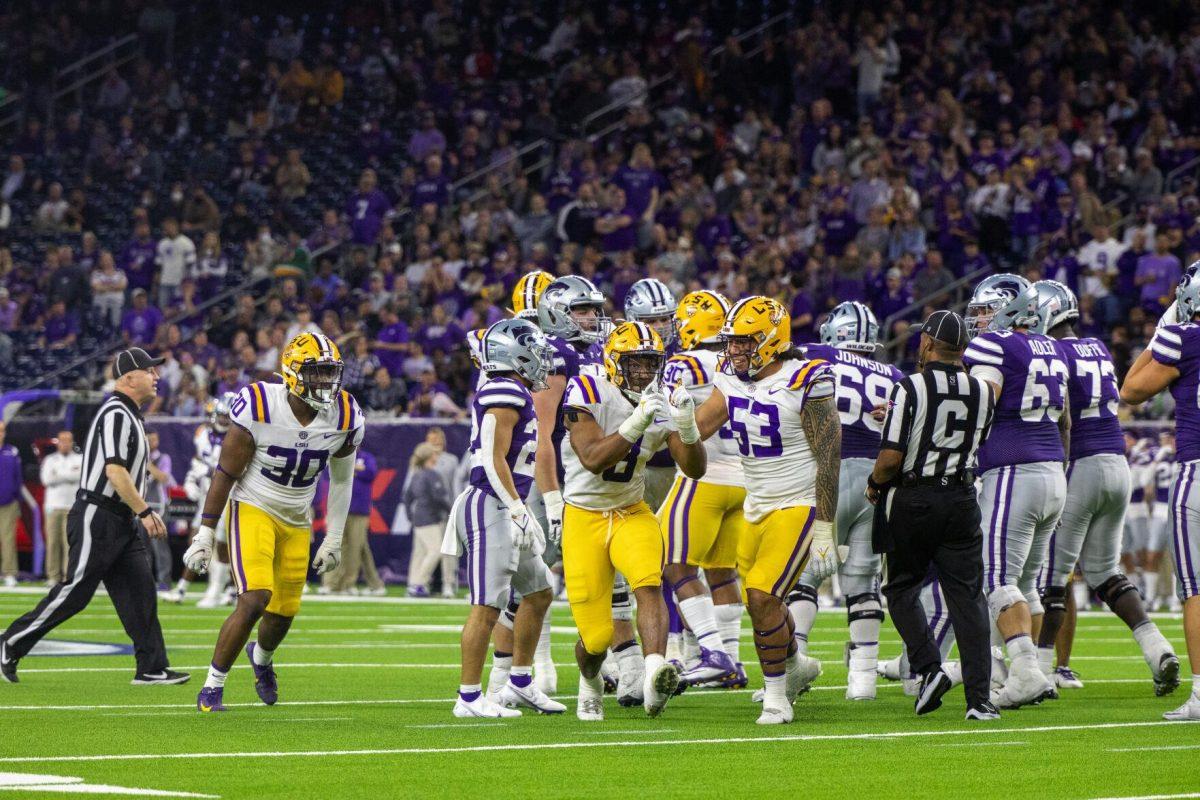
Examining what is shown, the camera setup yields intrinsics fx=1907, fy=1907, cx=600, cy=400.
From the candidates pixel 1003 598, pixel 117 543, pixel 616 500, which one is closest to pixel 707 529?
pixel 616 500

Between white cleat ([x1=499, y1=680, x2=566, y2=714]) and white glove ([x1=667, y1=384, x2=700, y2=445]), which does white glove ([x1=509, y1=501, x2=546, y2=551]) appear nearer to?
white cleat ([x1=499, y1=680, x2=566, y2=714])

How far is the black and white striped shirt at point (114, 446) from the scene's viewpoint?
11.1 metres

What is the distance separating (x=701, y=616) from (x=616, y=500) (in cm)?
138

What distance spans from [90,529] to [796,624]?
4.12m

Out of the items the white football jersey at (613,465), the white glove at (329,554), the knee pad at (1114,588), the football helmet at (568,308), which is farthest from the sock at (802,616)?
the white glove at (329,554)

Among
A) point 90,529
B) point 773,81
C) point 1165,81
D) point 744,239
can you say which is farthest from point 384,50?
point 90,529

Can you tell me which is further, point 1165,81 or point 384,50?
point 384,50

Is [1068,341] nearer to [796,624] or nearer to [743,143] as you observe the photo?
[796,624]

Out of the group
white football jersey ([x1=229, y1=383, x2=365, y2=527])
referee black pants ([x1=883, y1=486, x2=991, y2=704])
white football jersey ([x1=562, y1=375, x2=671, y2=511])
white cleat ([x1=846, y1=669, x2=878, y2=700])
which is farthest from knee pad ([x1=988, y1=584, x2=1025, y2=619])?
white football jersey ([x1=229, y1=383, x2=365, y2=527])

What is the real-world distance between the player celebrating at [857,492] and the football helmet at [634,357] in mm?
1843

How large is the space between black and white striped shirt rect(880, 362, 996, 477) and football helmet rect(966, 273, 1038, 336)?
1.16m

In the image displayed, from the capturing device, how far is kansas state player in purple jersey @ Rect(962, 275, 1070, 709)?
30.3 ft

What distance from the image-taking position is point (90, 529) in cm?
1101

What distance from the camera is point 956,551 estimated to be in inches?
341
